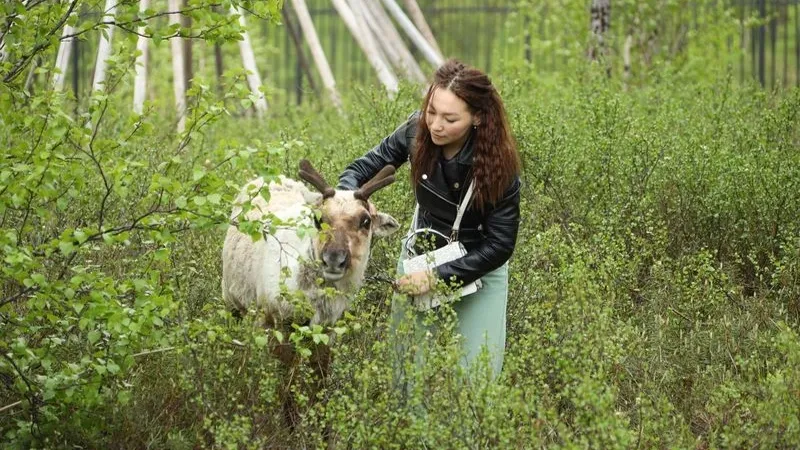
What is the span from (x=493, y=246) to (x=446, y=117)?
1.89ft

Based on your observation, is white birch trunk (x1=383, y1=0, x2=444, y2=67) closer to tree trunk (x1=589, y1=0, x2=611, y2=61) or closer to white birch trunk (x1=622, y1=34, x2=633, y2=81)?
tree trunk (x1=589, y1=0, x2=611, y2=61)

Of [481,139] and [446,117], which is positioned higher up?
[446,117]

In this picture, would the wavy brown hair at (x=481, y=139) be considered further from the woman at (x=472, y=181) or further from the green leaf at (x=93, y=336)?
the green leaf at (x=93, y=336)

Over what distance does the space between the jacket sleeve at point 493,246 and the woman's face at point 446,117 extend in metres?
0.34

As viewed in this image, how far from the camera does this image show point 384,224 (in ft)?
17.9

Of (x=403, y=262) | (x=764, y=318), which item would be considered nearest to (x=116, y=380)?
(x=403, y=262)

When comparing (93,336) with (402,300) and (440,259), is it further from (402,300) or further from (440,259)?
(440,259)

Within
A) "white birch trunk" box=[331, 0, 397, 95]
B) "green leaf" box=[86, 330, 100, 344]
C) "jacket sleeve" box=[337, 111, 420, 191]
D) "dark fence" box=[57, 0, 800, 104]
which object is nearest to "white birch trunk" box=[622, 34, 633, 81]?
"dark fence" box=[57, 0, 800, 104]

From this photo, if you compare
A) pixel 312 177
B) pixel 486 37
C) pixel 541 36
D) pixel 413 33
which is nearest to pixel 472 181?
pixel 312 177

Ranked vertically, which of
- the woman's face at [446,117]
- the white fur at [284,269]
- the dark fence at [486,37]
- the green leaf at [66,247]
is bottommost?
the dark fence at [486,37]

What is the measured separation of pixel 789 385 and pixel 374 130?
410cm

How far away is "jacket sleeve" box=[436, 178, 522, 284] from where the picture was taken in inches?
207

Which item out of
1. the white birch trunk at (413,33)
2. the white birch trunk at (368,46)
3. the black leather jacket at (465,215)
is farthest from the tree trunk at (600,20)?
the black leather jacket at (465,215)

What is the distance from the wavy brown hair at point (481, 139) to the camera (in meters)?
5.22
